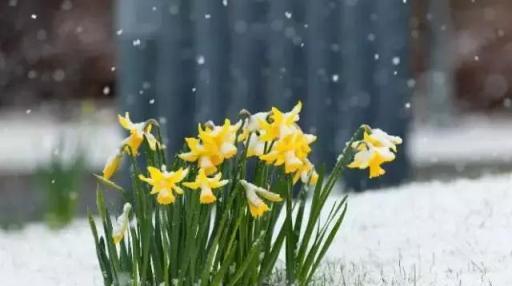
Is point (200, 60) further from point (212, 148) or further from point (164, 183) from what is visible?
point (164, 183)

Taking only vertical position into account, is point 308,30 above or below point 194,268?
above

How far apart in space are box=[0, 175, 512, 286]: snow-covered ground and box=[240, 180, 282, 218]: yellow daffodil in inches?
32.2

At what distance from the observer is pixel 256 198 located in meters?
3.31

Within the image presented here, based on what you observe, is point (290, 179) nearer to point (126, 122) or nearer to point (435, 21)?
point (126, 122)

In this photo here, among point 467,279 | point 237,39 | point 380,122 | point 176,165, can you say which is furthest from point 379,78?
point 176,165

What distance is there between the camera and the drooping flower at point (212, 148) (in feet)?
11.0

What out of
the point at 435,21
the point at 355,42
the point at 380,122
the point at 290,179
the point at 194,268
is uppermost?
the point at 435,21

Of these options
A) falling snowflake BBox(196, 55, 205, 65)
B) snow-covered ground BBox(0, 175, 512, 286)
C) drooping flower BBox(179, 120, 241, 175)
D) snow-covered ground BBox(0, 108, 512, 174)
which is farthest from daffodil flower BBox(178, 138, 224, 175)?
snow-covered ground BBox(0, 108, 512, 174)

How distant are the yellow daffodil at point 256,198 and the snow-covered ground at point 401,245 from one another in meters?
0.82

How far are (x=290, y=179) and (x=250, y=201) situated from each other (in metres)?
0.35

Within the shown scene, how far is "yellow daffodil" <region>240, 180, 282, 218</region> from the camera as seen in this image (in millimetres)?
3293

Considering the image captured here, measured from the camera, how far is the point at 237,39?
6547mm

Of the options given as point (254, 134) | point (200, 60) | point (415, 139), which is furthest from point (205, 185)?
point (415, 139)

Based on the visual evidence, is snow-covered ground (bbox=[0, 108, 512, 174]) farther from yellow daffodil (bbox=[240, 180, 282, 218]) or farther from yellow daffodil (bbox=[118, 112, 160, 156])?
yellow daffodil (bbox=[240, 180, 282, 218])
